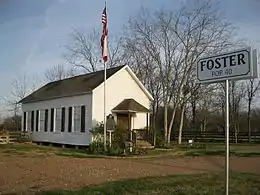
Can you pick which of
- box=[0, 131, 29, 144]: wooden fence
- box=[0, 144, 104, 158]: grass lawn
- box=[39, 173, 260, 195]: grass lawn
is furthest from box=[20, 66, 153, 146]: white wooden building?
box=[39, 173, 260, 195]: grass lawn

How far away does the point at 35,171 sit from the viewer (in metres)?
14.8

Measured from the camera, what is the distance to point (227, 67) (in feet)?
20.7

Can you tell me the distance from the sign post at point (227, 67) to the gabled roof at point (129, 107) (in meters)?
24.0

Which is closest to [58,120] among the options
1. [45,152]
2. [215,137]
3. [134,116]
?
[134,116]

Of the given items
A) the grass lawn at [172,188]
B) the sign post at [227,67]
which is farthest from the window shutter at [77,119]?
the sign post at [227,67]

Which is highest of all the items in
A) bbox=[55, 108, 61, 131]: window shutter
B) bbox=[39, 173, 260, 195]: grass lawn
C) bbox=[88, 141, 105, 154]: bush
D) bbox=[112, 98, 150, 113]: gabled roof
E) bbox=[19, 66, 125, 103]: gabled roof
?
bbox=[19, 66, 125, 103]: gabled roof

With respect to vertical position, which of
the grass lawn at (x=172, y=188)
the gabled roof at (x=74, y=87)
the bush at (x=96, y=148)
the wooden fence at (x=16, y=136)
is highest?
the gabled roof at (x=74, y=87)

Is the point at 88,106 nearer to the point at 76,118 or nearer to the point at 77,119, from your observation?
the point at 77,119

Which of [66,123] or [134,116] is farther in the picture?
[66,123]

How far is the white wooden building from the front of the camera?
30578 millimetres

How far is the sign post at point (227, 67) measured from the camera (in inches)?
234

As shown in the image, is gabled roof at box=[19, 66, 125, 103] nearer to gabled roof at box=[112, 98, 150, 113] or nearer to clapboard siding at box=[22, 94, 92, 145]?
clapboard siding at box=[22, 94, 92, 145]

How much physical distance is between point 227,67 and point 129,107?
81.1 feet

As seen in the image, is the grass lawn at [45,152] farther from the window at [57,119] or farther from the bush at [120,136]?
the window at [57,119]
